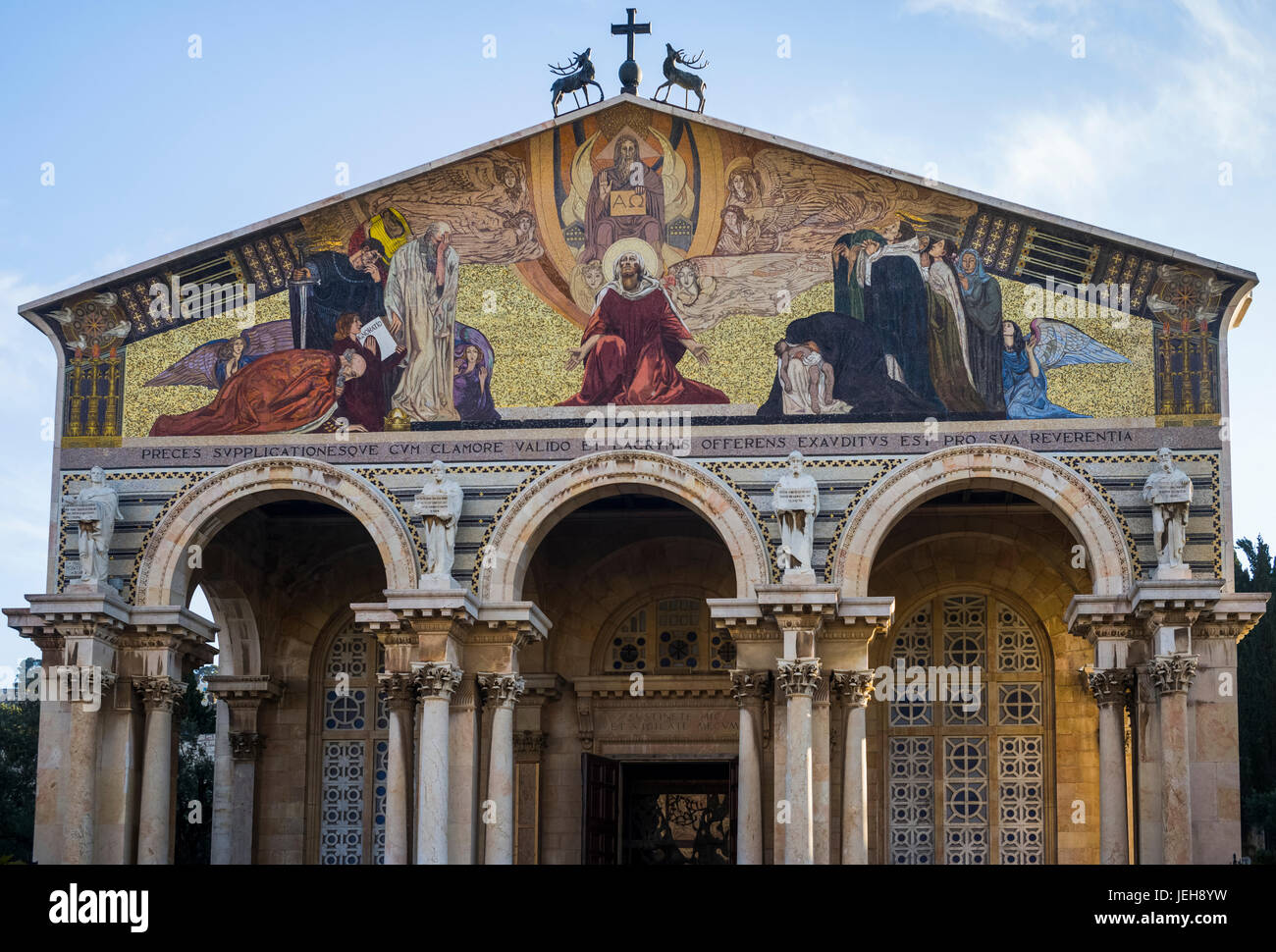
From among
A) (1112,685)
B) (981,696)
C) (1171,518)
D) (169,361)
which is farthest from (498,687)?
(1171,518)

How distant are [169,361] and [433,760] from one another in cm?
762

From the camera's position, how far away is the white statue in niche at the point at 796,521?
29.6 m

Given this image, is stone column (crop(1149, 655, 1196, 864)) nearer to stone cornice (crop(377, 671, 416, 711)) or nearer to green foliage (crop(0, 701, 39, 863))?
stone cornice (crop(377, 671, 416, 711))

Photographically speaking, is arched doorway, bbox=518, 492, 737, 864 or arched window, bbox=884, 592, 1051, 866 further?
arched doorway, bbox=518, 492, 737, 864

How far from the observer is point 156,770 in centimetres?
3038

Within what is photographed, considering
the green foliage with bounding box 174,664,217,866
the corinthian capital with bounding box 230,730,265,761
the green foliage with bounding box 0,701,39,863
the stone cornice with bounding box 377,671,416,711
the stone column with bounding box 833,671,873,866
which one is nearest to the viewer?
the stone column with bounding box 833,671,873,866

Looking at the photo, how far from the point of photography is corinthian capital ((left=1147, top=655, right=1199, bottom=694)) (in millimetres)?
28250

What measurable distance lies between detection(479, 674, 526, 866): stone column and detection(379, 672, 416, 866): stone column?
3.91 feet

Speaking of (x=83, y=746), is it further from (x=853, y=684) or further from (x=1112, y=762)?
(x=1112, y=762)

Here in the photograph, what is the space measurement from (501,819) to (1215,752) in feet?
33.9

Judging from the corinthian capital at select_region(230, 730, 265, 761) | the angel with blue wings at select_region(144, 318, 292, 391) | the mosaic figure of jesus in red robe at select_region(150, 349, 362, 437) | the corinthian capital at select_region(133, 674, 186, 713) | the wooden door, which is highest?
the angel with blue wings at select_region(144, 318, 292, 391)

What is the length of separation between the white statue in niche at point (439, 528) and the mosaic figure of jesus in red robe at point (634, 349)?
2.32 m

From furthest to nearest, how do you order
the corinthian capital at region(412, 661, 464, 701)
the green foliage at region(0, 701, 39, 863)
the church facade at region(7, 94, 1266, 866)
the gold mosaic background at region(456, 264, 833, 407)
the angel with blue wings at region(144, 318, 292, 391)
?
the green foliage at region(0, 701, 39, 863) → the angel with blue wings at region(144, 318, 292, 391) → the gold mosaic background at region(456, 264, 833, 407) → the corinthian capital at region(412, 661, 464, 701) → the church facade at region(7, 94, 1266, 866)

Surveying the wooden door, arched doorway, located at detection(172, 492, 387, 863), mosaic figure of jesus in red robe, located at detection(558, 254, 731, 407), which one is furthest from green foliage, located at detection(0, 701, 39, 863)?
mosaic figure of jesus in red robe, located at detection(558, 254, 731, 407)
